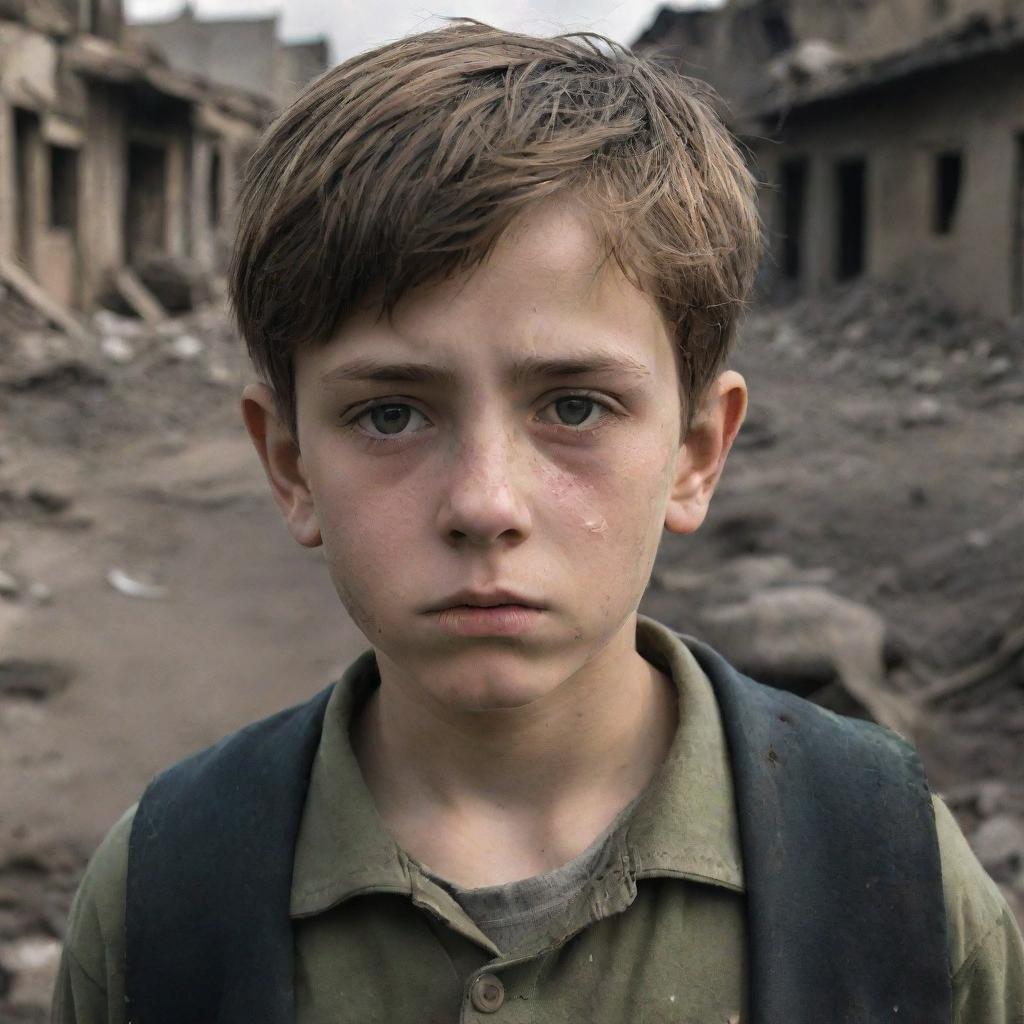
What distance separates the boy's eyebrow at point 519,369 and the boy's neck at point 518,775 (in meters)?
0.32

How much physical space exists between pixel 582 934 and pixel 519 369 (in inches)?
21.9

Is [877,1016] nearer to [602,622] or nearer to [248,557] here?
[602,622]

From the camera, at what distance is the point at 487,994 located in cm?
113

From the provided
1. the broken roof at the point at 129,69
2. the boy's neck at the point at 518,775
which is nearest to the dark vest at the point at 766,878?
the boy's neck at the point at 518,775

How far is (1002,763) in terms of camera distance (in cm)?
411

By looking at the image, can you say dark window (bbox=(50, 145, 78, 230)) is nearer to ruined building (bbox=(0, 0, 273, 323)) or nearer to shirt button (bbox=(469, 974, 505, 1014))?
ruined building (bbox=(0, 0, 273, 323))

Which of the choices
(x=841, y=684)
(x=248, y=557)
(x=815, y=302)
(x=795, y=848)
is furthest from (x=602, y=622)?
Result: (x=815, y=302)

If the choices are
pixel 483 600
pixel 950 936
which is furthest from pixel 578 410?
pixel 950 936

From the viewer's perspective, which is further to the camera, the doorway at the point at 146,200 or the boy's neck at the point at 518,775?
the doorway at the point at 146,200

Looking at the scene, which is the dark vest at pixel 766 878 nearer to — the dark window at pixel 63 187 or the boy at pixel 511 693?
the boy at pixel 511 693

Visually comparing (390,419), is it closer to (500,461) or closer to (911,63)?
(500,461)

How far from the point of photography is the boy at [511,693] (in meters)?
1.15

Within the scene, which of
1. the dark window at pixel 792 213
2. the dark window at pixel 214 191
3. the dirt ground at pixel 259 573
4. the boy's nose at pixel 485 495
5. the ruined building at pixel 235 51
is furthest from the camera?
the ruined building at pixel 235 51

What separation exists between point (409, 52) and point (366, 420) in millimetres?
415
